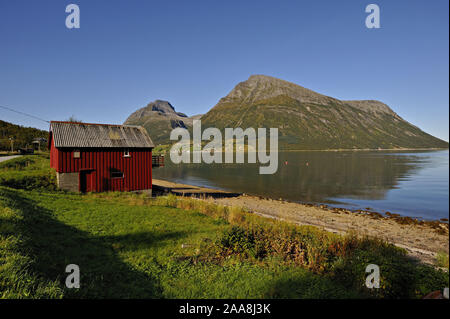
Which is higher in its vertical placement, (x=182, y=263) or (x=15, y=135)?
(x=15, y=135)

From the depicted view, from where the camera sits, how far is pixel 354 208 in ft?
93.7

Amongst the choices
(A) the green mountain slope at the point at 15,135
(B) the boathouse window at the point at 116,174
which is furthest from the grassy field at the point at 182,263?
(A) the green mountain slope at the point at 15,135

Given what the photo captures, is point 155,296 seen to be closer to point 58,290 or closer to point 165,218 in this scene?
point 58,290

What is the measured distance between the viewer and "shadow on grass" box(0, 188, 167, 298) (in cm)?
634

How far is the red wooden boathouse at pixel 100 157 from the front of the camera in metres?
23.7

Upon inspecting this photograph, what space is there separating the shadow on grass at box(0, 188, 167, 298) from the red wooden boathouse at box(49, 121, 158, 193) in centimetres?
1414

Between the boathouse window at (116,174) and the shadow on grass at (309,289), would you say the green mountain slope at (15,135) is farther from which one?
the shadow on grass at (309,289)

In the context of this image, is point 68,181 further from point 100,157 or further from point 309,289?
point 309,289

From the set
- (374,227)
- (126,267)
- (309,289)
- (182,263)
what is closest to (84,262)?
(126,267)

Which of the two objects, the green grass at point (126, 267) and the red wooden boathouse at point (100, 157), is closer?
the green grass at point (126, 267)

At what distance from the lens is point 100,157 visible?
82.4 feet

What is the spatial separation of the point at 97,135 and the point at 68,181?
5278mm

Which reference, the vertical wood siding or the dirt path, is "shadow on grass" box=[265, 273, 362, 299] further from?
the vertical wood siding
